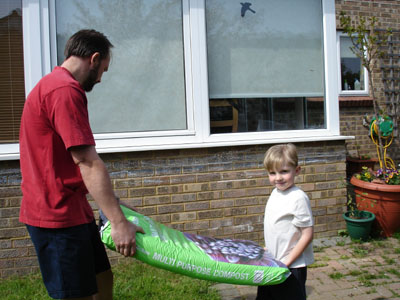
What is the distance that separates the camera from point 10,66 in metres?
3.66

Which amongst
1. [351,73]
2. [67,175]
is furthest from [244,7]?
[351,73]

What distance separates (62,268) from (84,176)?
51 cm

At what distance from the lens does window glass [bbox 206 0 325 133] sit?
13.7 feet

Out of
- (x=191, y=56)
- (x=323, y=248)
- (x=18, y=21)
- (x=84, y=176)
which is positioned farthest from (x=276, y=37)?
(x=84, y=176)

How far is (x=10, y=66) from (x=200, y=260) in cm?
294

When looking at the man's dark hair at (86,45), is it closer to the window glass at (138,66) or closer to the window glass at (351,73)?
the window glass at (138,66)

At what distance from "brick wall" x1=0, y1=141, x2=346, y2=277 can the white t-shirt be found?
1.93 meters

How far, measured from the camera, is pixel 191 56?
13.2ft

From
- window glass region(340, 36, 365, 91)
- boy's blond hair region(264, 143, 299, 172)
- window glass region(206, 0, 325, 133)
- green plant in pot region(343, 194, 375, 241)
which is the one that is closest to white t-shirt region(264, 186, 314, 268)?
boy's blond hair region(264, 143, 299, 172)

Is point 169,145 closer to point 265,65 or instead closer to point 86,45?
point 265,65

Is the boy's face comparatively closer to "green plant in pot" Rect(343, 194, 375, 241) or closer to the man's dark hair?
the man's dark hair

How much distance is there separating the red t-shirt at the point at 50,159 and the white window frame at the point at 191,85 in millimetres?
1805

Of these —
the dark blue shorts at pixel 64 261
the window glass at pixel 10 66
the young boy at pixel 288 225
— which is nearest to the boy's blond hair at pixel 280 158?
the young boy at pixel 288 225

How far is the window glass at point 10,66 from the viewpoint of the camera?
3643mm
